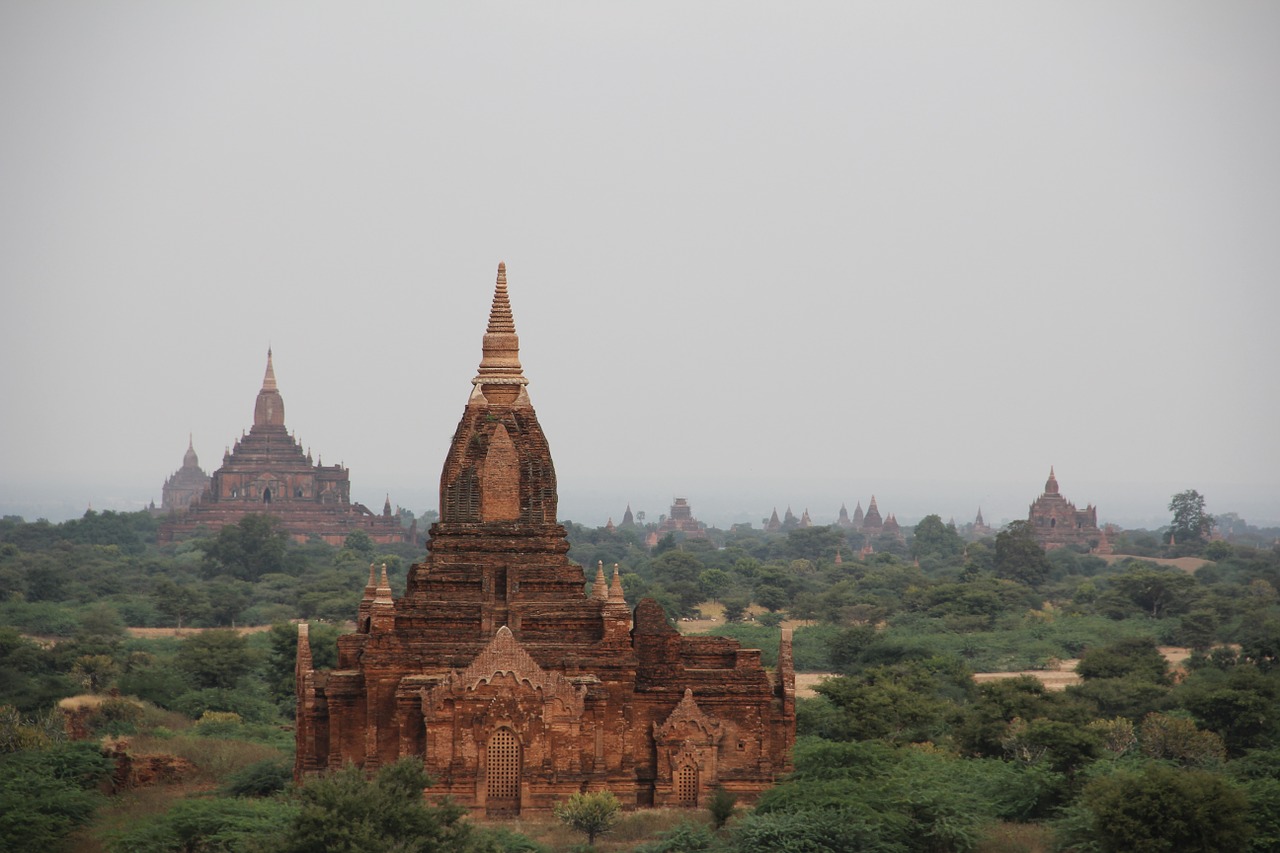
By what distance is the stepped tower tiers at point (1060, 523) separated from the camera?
557ft

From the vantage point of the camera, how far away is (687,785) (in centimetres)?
4131

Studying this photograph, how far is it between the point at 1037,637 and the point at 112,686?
40.0 m

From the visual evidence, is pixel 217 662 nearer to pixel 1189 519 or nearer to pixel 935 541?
pixel 935 541

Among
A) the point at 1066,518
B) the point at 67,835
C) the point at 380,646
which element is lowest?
the point at 67,835

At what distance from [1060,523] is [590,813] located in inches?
5417

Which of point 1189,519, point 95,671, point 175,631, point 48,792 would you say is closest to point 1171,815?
point 48,792

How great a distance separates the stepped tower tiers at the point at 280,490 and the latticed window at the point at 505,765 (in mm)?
107692

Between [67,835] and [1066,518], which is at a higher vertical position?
[1066,518]

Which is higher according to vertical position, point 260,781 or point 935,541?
point 935,541

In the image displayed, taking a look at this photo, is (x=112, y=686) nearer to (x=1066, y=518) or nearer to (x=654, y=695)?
(x=654, y=695)

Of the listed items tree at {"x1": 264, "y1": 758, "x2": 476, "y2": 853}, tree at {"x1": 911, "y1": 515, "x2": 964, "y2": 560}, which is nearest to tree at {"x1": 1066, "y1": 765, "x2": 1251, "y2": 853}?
tree at {"x1": 264, "y1": 758, "x2": 476, "y2": 853}

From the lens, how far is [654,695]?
41719 mm

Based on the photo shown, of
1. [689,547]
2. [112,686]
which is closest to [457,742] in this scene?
[112,686]

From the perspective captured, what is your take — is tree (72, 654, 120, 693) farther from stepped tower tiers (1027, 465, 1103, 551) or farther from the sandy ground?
stepped tower tiers (1027, 465, 1103, 551)
